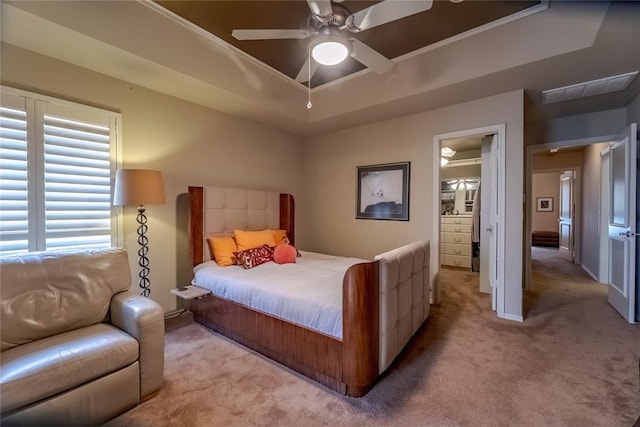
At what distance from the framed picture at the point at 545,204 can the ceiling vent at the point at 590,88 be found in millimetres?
7554

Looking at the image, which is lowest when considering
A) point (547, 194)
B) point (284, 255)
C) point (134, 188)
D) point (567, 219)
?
point (284, 255)

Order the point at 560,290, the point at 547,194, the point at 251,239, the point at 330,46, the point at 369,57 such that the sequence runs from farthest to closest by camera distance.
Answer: the point at 547,194 < the point at 560,290 < the point at 251,239 < the point at 369,57 < the point at 330,46

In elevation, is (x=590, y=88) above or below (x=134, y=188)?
above

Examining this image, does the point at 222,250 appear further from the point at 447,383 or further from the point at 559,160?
the point at 559,160

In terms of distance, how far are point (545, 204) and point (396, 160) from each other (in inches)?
330

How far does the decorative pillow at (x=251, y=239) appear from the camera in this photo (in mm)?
3230

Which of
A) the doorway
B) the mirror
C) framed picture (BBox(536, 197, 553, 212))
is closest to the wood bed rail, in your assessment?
the doorway

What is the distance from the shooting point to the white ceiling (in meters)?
2.02

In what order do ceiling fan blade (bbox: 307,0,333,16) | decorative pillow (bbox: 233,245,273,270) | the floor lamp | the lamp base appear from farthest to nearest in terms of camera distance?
1. decorative pillow (bbox: 233,245,273,270)
2. the lamp base
3. the floor lamp
4. ceiling fan blade (bbox: 307,0,333,16)

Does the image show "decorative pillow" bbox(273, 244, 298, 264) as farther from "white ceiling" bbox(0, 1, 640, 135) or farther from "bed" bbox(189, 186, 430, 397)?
"white ceiling" bbox(0, 1, 640, 135)

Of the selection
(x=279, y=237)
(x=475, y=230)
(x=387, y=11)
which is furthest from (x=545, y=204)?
(x=387, y=11)

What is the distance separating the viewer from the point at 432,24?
2.46 metres

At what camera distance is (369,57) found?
2.23 m

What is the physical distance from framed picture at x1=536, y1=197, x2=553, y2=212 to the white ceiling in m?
6.86
